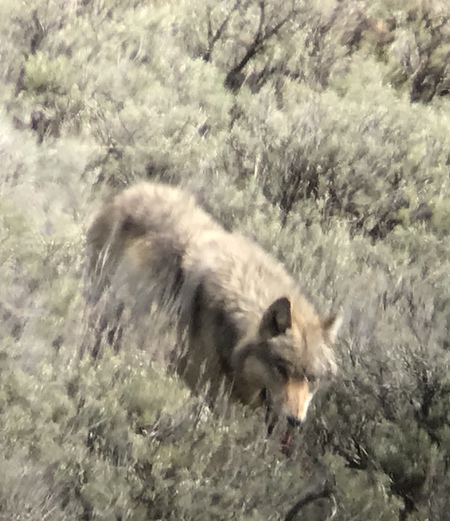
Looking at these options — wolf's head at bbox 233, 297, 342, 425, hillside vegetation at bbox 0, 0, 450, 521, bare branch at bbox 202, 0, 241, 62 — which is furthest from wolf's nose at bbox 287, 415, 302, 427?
bare branch at bbox 202, 0, 241, 62

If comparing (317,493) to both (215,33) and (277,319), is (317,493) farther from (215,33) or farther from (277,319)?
(215,33)

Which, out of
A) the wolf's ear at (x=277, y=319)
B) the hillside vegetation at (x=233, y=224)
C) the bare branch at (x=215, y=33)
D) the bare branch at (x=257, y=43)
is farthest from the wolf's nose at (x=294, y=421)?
the bare branch at (x=215, y=33)

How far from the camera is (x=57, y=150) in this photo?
5.71m

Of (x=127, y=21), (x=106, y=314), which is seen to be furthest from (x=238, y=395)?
(x=127, y=21)

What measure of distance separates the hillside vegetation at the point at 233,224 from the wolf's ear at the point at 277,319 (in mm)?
489

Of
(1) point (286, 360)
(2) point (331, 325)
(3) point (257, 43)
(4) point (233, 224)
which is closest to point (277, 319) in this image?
(1) point (286, 360)

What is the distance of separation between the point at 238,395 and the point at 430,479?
3.85 ft

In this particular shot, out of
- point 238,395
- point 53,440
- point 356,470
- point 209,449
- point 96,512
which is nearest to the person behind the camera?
point 96,512

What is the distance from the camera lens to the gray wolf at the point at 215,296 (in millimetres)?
3879

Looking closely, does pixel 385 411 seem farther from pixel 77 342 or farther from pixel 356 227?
pixel 356 227

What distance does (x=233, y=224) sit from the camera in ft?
18.3

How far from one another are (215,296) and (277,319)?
63 centimetres

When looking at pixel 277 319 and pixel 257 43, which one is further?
pixel 257 43

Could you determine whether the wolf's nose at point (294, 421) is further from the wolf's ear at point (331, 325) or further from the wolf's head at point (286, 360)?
the wolf's ear at point (331, 325)
